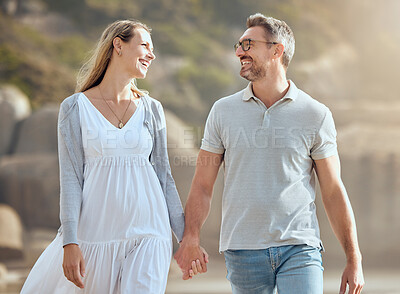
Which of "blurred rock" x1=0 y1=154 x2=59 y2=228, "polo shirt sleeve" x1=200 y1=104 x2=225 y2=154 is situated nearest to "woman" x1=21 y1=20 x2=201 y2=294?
"polo shirt sleeve" x1=200 y1=104 x2=225 y2=154

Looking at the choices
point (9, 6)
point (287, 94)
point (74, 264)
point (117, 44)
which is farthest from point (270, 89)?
point (9, 6)

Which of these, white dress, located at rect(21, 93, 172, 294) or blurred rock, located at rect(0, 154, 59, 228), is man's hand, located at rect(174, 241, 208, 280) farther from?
blurred rock, located at rect(0, 154, 59, 228)

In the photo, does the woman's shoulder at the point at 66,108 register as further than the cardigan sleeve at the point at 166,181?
No

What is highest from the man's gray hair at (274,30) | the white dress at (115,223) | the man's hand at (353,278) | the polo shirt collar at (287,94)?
the man's gray hair at (274,30)

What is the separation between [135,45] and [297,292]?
1.37 meters

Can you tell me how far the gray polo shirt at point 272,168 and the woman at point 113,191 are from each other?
1.04 feet

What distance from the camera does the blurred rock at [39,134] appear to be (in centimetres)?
1142

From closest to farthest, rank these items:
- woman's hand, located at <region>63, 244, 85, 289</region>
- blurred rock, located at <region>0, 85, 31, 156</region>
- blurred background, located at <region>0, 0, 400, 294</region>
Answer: woman's hand, located at <region>63, 244, 85, 289</region>
blurred background, located at <region>0, 0, 400, 294</region>
blurred rock, located at <region>0, 85, 31, 156</region>

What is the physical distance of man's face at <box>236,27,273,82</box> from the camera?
3031 millimetres

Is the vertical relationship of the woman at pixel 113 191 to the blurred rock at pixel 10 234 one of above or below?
above

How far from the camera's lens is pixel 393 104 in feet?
41.7

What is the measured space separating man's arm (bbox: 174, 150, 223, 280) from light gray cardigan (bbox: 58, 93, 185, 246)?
0.05 metres

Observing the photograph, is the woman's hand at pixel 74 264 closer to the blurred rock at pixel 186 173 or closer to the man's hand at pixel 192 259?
the man's hand at pixel 192 259

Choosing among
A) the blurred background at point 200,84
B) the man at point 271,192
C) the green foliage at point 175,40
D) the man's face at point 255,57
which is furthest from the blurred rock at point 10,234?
the man's face at point 255,57
